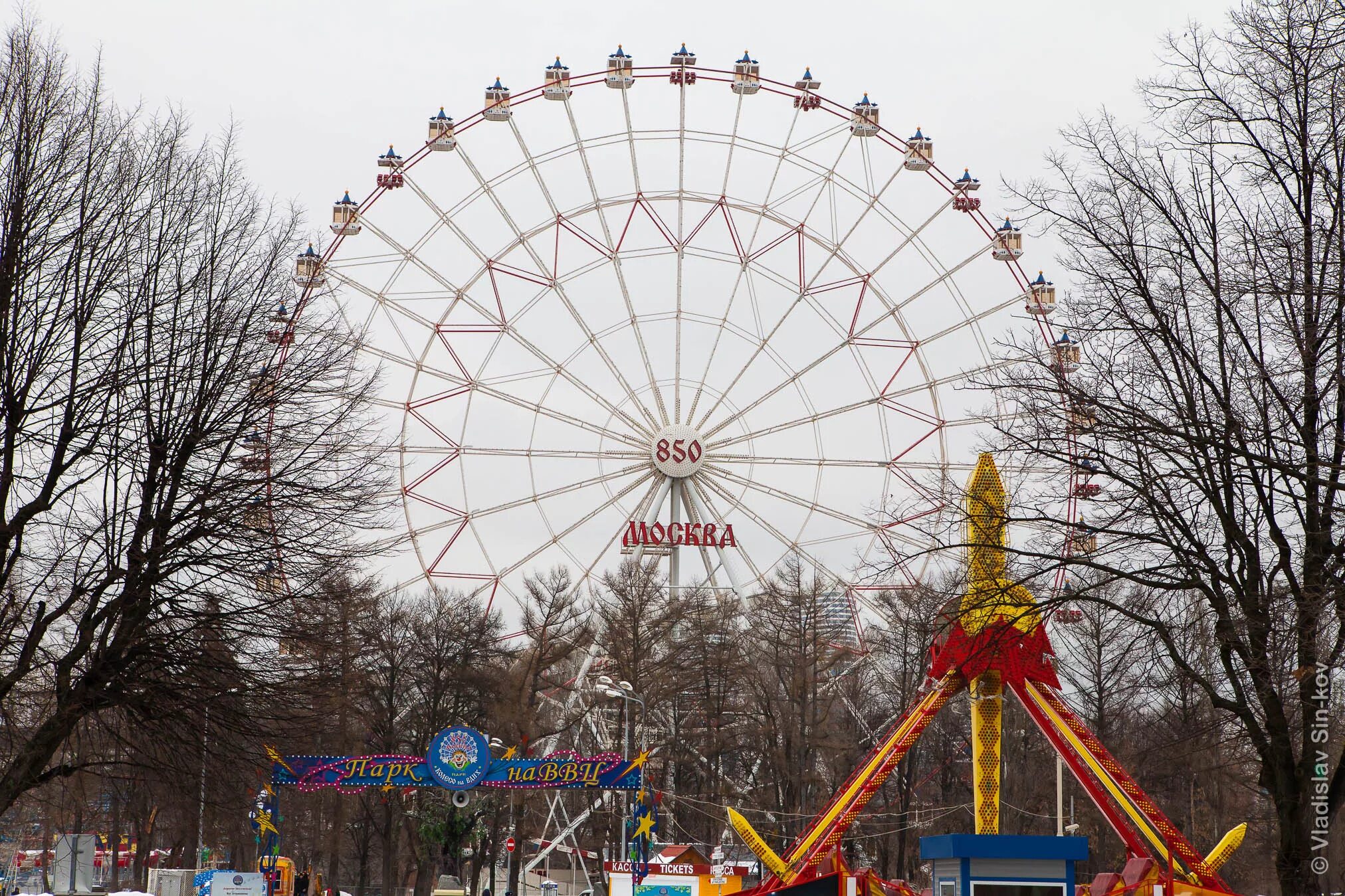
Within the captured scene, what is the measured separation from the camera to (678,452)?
41.9 m

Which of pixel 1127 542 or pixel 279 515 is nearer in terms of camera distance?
pixel 1127 542

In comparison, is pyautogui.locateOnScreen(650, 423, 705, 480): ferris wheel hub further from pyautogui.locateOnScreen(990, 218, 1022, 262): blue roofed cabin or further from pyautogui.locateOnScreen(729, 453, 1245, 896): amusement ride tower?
pyautogui.locateOnScreen(729, 453, 1245, 896): amusement ride tower

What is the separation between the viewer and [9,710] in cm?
1727

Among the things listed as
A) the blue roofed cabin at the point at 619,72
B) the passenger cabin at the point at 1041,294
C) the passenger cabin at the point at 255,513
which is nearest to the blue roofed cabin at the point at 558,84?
the blue roofed cabin at the point at 619,72

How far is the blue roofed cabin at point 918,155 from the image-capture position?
41344 mm

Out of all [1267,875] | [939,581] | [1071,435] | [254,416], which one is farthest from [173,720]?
[1267,875]

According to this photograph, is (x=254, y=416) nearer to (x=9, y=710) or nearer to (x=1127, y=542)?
(x=9, y=710)

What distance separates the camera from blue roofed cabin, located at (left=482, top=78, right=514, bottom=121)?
130 ft

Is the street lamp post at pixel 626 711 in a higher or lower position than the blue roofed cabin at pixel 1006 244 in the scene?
lower

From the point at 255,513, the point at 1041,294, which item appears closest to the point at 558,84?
the point at 1041,294

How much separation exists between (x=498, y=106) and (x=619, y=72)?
3260mm

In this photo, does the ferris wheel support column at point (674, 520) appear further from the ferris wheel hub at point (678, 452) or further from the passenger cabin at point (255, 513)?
the passenger cabin at point (255, 513)

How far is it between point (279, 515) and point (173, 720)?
2524mm

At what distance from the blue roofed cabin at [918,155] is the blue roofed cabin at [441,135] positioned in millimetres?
12066
